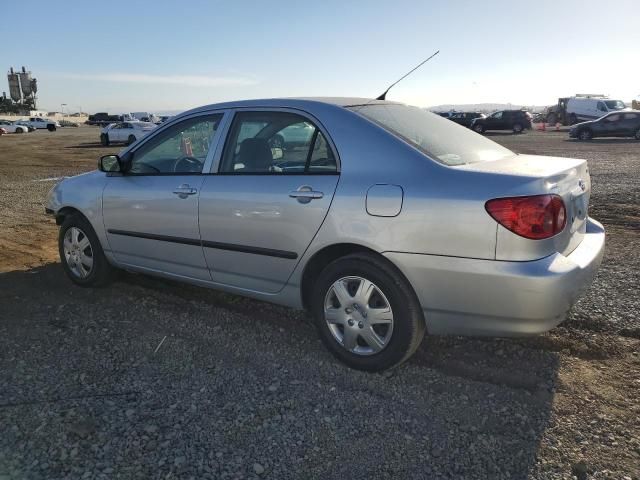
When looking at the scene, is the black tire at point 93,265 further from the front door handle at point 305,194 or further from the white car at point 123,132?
the white car at point 123,132

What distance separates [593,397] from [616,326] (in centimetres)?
110

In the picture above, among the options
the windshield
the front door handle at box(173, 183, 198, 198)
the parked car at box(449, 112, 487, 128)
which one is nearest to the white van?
the windshield

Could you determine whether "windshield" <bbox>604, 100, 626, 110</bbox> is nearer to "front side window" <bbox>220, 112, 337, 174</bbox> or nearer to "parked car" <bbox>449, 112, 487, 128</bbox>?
"parked car" <bbox>449, 112, 487, 128</bbox>

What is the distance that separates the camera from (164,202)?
4.14 meters

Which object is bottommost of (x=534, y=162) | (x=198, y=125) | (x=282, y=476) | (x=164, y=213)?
Result: (x=282, y=476)

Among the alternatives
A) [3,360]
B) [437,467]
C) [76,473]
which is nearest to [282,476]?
[437,467]

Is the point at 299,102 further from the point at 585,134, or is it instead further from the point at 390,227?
the point at 585,134

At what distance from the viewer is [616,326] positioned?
3895mm

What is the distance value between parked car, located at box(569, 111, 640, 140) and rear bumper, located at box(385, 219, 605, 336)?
28.2m

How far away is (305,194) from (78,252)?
2623 mm

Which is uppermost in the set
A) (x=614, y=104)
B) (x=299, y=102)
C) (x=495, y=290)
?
(x=614, y=104)

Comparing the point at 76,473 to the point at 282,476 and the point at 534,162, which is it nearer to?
the point at 282,476

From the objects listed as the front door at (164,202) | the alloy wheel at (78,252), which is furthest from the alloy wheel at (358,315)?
the alloy wheel at (78,252)

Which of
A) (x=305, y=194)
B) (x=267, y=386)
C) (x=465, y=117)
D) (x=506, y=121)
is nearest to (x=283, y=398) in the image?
(x=267, y=386)
